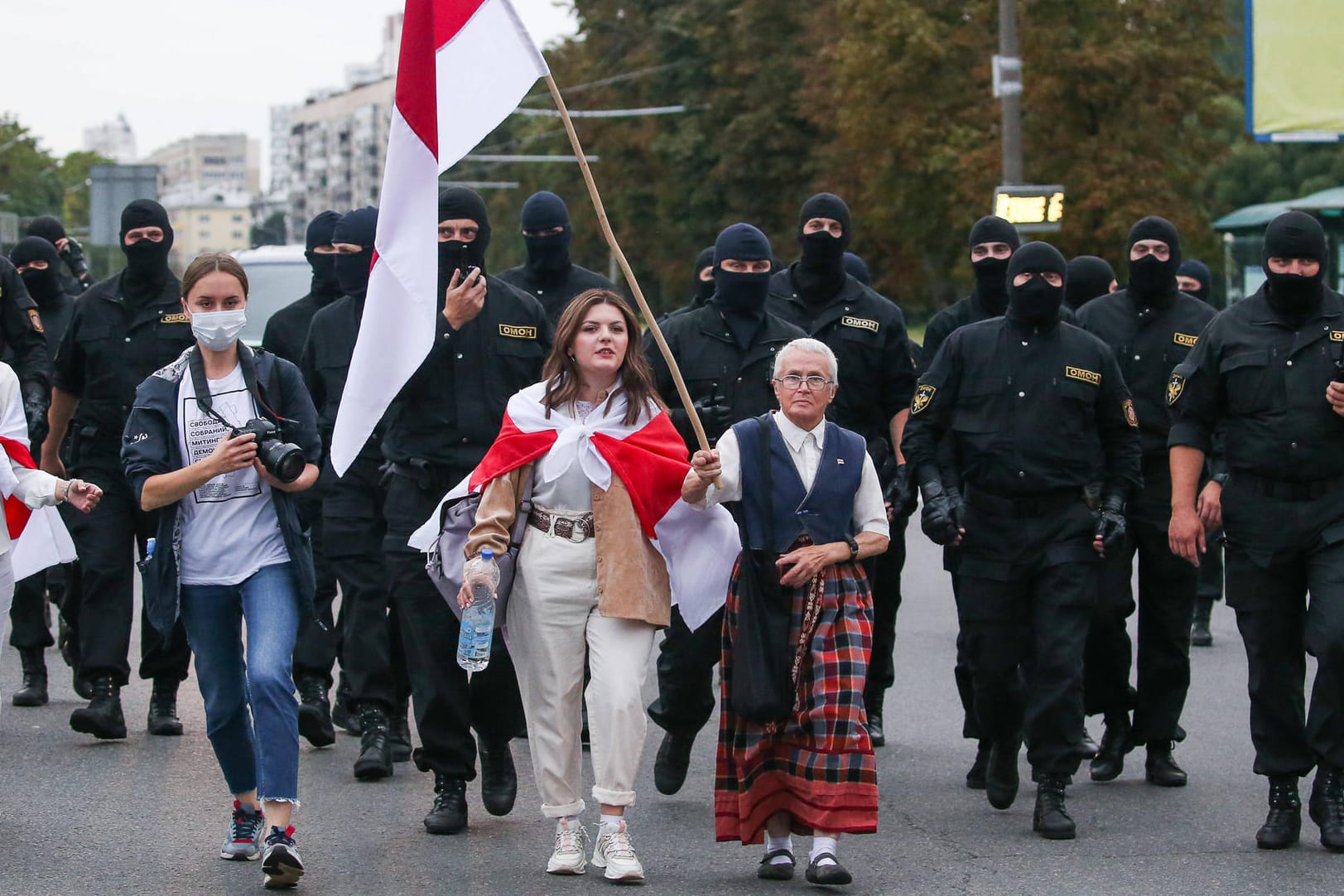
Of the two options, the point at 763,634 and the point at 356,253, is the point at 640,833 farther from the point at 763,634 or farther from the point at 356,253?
the point at 356,253

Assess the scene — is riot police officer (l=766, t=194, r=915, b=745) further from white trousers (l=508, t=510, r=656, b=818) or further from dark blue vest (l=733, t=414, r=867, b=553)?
white trousers (l=508, t=510, r=656, b=818)

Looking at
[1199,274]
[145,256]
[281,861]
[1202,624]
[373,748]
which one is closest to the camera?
[281,861]

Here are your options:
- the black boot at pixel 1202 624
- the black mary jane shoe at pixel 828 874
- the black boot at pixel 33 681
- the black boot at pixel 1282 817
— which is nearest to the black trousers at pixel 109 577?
the black boot at pixel 33 681

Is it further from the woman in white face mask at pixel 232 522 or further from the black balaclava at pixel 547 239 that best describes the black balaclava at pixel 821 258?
the woman in white face mask at pixel 232 522

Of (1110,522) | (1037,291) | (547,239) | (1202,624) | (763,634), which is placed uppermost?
(547,239)

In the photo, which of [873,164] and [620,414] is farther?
[873,164]

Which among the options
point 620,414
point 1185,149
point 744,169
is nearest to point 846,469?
point 620,414

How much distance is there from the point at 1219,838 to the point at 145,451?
12.9 feet

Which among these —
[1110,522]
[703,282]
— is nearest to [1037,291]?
[1110,522]

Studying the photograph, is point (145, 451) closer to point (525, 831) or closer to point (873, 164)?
point (525, 831)

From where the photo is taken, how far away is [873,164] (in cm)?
5022

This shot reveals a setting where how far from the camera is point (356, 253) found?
945cm

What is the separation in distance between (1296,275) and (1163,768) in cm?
215

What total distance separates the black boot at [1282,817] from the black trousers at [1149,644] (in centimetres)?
99
